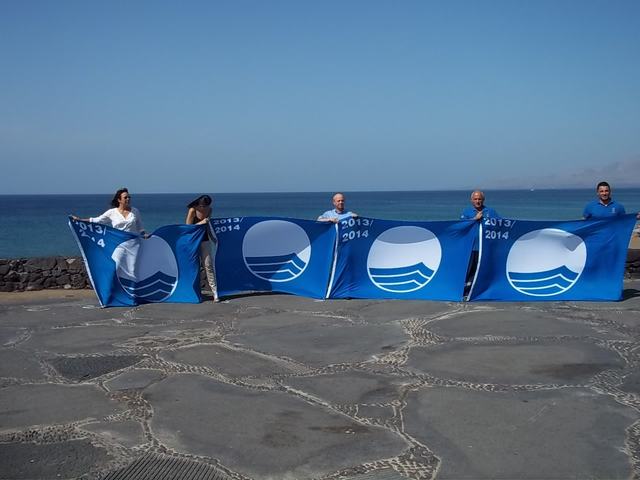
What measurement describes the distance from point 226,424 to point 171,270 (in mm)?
5938

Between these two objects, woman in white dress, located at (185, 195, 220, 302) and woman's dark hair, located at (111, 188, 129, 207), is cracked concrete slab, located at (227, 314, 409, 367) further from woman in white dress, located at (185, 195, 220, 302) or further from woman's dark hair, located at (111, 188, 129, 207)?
woman's dark hair, located at (111, 188, 129, 207)

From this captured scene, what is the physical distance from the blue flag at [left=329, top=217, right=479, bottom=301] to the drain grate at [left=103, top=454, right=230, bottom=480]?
257 inches

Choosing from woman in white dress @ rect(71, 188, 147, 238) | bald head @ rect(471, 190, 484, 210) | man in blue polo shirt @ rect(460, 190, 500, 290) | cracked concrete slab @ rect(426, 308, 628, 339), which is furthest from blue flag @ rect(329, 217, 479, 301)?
woman in white dress @ rect(71, 188, 147, 238)

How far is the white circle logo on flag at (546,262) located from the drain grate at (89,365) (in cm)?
625

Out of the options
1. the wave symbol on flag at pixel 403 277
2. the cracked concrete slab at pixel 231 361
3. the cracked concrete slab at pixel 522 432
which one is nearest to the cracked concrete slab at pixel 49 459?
the cracked concrete slab at pixel 231 361

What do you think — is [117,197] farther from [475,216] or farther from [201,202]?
[475,216]

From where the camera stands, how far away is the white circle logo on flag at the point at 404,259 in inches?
424

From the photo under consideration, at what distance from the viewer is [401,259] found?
10.9 metres

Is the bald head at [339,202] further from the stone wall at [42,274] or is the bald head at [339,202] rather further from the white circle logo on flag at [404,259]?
the stone wall at [42,274]

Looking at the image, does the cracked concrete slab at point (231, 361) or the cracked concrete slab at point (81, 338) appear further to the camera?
the cracked concrete slab at point (81, 338)

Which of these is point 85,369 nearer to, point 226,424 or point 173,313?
point 226,424

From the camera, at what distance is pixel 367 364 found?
688 centimetres

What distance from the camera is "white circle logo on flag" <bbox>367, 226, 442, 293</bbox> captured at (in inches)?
424

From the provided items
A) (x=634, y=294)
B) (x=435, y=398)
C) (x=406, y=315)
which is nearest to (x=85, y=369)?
(x=435, y=398)
